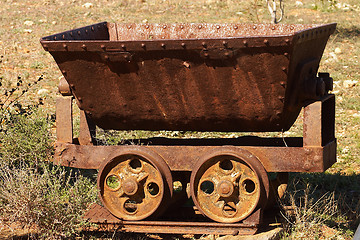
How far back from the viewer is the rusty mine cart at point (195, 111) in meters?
4.61

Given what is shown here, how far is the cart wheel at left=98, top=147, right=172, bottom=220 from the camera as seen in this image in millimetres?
4945

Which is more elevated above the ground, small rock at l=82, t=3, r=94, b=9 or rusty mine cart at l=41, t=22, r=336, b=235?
small rock at l=82, t=3, r=94, b=9

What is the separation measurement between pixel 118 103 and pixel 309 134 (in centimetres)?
171

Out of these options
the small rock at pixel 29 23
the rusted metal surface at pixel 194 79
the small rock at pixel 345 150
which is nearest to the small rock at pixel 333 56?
the small rock at pixel 345 150

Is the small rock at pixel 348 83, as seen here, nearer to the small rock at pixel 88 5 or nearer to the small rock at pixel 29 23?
the small rock at pixel 29 23

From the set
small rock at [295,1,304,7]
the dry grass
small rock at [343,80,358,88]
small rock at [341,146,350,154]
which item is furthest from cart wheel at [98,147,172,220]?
small rock at [295,1,304,7]

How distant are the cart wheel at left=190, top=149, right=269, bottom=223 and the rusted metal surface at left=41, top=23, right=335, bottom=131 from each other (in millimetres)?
380

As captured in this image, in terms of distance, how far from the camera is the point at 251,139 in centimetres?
584

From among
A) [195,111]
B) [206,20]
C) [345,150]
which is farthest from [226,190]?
[206,20]

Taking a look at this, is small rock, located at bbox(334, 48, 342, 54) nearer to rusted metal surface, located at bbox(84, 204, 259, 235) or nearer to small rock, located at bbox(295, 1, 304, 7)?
small rock, located at bbox(295, 1, 304, 7)

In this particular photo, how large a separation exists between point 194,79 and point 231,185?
96 centimetres

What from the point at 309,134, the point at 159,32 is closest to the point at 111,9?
the point at 159,32

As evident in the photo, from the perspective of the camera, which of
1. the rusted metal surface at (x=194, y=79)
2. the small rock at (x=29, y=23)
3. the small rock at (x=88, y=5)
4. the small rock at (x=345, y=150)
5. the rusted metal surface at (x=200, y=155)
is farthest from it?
the small rock at (x=88, y=5)

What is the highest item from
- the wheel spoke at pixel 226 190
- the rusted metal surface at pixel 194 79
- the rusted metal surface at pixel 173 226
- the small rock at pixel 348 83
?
the small rock at pixel 348 83
